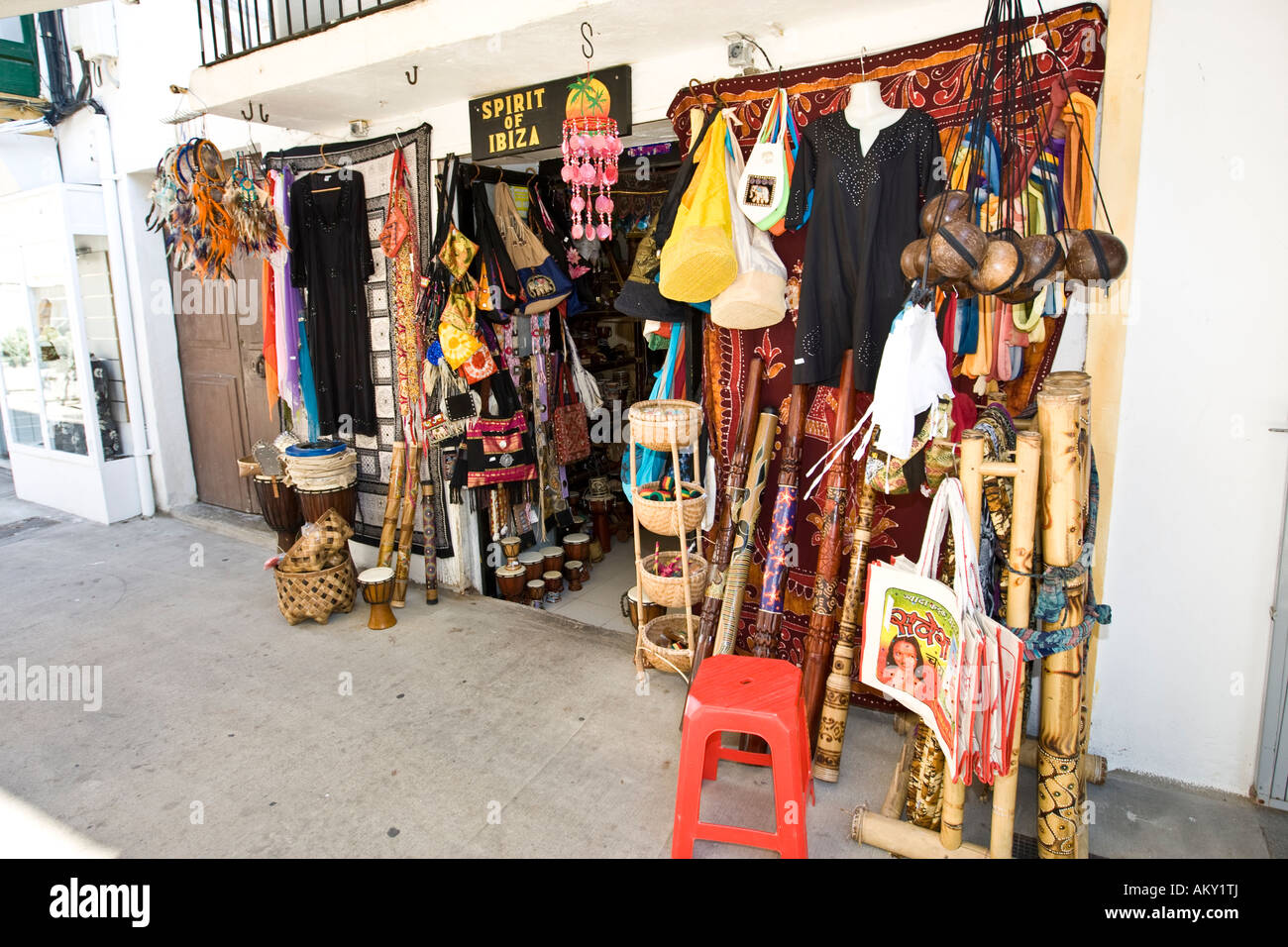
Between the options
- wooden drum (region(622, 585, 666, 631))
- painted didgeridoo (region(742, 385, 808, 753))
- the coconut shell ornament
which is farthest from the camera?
wooden drum (region(622, 585, 666, 631))

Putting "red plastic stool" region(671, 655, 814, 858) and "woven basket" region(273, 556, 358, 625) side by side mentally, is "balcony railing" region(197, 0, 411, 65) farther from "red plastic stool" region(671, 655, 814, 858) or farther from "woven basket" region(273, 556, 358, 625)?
"red plastic stool" region(671, 655, 814, 858)

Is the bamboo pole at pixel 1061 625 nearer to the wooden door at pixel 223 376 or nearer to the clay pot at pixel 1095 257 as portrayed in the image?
the clay pot at pixel 1095 257

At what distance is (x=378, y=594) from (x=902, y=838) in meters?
2.81

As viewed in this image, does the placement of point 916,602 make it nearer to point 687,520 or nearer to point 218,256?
point 687,520

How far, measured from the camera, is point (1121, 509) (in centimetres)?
272

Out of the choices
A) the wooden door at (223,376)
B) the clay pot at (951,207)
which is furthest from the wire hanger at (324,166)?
the clay pot at (951,207)

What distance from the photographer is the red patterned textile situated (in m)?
2.51

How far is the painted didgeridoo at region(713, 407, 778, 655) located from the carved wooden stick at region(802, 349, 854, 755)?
31cm

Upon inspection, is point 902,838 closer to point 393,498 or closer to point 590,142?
point 590,142

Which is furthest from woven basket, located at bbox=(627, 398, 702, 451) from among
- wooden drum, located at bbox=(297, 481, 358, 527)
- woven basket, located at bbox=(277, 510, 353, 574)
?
wooden drum, located at bbox=(297, 481, 358, 527)

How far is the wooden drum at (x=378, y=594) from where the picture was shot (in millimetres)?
4105

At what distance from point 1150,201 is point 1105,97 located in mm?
360

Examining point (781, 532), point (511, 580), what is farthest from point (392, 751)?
point (781, 532)

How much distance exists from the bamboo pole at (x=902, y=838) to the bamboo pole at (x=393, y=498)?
297 centimetres
